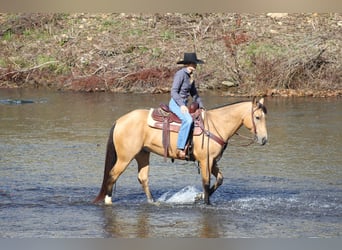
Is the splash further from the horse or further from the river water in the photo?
the horse

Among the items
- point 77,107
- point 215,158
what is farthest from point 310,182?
point 77,107

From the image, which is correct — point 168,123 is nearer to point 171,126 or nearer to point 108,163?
point 171,126

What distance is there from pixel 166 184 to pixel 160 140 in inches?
56.0

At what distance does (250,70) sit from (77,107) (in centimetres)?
516

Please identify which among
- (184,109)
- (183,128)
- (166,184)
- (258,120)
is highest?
(184,109)

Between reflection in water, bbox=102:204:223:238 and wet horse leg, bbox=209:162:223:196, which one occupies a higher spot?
wet horse leg, bbox=209:162:223:196

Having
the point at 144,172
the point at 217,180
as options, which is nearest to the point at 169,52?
the point at 144,172

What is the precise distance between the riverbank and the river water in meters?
2.11

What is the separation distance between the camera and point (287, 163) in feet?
38.1

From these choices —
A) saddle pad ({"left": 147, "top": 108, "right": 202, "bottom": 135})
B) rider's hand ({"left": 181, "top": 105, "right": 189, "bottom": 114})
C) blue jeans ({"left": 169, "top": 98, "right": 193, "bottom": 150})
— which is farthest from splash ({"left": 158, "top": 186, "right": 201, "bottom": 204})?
rider's hand ({"left": 181, "top": 105, "right": 189, "bottom": 114})

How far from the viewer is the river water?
284 inches

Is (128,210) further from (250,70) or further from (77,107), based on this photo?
(250,70)

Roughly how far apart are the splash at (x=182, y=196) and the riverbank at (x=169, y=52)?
32.4ft

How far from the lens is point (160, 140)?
8.64 meters
